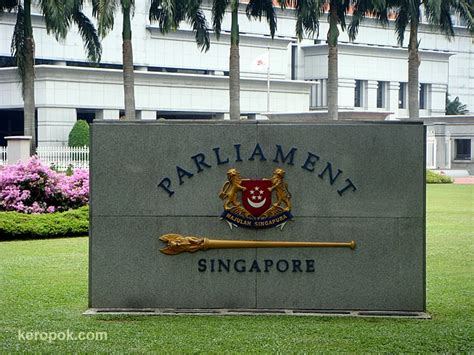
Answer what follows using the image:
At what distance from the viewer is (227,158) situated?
1227 cm

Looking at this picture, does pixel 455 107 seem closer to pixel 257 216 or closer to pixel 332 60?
pixel 332 60

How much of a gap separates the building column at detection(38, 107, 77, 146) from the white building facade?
5cm

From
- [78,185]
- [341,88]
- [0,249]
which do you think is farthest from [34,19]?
[0,249]

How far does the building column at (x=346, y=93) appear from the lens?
74688 mm

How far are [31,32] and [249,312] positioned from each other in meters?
30.4

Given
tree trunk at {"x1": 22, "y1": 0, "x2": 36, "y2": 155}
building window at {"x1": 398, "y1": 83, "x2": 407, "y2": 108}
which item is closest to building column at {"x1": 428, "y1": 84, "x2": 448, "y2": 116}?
building window at {"x1": 398, "y1": 83, "x2": 407, "y2": 108}

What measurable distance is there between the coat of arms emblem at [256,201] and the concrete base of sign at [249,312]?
0.95 meters

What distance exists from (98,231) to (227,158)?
5.38 ft

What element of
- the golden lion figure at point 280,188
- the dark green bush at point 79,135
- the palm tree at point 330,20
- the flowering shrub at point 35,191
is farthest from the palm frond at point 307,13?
the golden lion figure at point 280,188

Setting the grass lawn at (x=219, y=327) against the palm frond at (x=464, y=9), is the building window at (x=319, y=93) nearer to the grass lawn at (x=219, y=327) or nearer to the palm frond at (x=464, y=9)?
the palm frond at (x=464, y=9)

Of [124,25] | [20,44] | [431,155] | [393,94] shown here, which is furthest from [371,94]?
[20,44]

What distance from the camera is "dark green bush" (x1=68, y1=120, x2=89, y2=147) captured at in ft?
168

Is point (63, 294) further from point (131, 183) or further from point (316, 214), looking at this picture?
point (316, 214)

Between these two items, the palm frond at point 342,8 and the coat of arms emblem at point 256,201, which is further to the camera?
the palm frond at point 342,8
